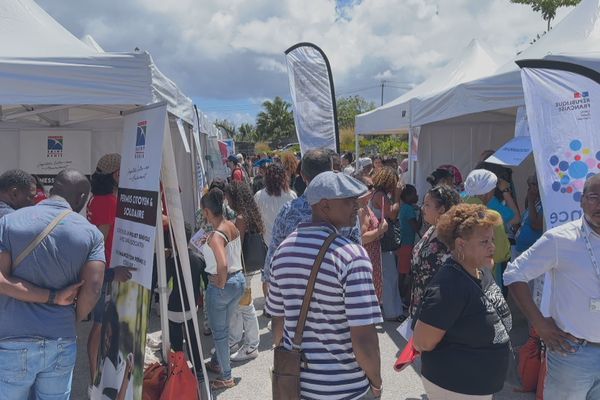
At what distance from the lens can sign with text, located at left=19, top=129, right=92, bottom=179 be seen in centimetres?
720

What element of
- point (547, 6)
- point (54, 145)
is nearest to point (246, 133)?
point (547, 6)

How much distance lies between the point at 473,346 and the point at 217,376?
2.60 meters

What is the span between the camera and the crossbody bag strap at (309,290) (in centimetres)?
190

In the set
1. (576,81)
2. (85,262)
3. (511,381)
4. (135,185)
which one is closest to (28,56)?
(135,185)

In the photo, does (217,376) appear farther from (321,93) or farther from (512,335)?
(321,93)

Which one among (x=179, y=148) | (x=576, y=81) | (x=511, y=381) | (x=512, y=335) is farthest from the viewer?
(x=179, y=148)

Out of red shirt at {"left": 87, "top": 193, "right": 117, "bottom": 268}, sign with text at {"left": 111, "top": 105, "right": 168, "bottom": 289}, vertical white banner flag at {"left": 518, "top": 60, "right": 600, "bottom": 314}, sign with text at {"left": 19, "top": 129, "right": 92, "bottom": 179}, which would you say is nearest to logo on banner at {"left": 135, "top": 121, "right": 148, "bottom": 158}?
sign with text at {"left": 111, "top": 105, "right": 168, "bottom": 289}

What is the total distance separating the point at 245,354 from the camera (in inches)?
177

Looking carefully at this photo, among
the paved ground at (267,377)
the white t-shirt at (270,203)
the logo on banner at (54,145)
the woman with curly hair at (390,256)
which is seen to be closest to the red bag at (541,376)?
the paved ground at (267,377)

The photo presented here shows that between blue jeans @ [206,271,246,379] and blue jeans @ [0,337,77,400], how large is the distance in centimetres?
132

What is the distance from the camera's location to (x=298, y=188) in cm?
597

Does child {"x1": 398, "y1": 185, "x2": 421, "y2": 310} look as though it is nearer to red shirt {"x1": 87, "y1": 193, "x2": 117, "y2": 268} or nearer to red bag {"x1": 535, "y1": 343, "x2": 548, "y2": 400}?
red bag {"x1": 535, "y1": 343, "x2": 548, "y2": 400}

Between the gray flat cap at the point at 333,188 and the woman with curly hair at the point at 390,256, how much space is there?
3.26m

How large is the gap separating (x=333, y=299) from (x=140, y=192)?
1.65 metres
